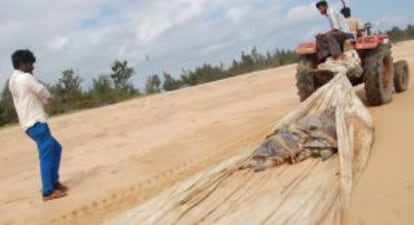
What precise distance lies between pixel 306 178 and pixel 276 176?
32 centimetres

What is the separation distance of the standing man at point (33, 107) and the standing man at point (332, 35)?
401cm

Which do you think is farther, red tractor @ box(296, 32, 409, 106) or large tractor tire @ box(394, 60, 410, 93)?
large tractor tire @ box(394, 60, 410, 93)

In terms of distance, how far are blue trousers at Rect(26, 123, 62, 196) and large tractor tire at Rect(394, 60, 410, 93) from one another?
18.8ft

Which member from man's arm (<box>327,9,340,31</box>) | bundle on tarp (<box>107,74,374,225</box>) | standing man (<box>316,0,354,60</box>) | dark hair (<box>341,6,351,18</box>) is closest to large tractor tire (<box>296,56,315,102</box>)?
standing man (<box>316,0,354,60</box>)

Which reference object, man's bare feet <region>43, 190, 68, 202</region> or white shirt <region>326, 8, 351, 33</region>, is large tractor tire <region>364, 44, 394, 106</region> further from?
man's bare feet <region>43, 190, 68, 202</region>

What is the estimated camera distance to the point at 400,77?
10891 mm

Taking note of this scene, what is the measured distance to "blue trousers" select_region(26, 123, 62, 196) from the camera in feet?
25.5

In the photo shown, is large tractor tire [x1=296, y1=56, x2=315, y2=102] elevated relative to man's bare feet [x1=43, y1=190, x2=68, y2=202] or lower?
elevated

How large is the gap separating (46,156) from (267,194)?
11.3ft

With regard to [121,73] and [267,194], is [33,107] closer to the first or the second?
[267,194]

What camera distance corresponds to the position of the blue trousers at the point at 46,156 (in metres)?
7.78

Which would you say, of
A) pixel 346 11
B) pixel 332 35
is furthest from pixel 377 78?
pixel 346 11

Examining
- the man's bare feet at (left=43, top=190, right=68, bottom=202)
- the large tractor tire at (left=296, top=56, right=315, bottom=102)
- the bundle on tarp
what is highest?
the large tractor tire at (left=296, top=56, right=315, bottom=102)

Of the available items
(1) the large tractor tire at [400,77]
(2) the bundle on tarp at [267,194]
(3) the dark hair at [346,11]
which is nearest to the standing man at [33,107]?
(2) the bundle on tarp at [267,194]
